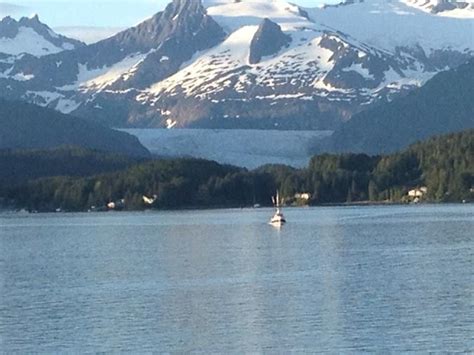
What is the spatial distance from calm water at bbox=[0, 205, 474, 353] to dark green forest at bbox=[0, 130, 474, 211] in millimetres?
44003

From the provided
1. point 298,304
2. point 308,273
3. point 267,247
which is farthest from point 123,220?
point 298,304

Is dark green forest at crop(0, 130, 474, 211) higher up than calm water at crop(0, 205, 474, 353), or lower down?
higher up

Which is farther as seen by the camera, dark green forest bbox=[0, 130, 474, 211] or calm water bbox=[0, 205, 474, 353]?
dark green forest bbox=[0, 130, 474, 211]

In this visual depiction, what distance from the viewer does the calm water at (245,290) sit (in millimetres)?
50438

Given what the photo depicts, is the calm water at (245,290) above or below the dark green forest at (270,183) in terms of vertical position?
below

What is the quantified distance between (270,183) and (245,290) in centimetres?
10530

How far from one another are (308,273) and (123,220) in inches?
2952

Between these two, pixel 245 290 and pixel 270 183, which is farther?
pixel 270 183

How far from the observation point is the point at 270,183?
168625 mm

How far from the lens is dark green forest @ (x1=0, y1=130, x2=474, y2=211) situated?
153 m

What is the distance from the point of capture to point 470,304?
55719 millimetres

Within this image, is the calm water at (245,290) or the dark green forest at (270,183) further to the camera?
the dark green forest at (270,183)

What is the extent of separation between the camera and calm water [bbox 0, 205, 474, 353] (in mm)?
50438

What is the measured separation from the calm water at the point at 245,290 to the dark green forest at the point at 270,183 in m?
44.0
